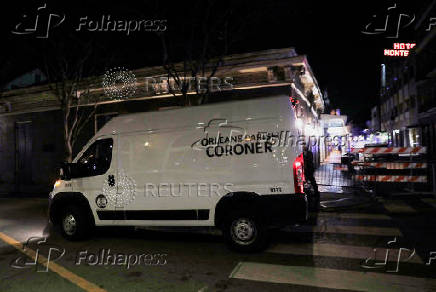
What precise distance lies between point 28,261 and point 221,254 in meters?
3.41

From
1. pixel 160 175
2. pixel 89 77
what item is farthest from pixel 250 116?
pixel 89 77

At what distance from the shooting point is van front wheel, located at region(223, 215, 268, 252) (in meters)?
6.31

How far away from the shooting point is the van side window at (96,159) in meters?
7.54

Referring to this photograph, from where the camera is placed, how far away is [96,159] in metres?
7.64

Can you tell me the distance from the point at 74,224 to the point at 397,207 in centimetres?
831

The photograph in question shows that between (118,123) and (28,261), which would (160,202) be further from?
(28,261)

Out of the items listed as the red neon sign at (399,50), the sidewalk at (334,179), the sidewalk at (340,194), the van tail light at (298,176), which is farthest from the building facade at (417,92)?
the van tail light at (298,176)

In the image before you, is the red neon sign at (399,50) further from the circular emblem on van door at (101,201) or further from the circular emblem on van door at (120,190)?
the circular emblem on van door at (101,201)

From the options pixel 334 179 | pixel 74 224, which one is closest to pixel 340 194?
pixel 334 179

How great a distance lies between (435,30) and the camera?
27766 mm

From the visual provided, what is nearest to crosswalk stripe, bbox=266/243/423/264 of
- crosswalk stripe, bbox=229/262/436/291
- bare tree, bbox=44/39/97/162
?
crosswalk stripe, bbox=229/262/436/291

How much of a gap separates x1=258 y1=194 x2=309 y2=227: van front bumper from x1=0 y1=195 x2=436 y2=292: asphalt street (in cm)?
61

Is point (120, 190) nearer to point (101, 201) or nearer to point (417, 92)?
point (101, 201)

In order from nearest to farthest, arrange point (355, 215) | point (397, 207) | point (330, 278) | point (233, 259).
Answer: point (330, 278)
point (233, 259)
point (355, 215)
point (397, 207)
